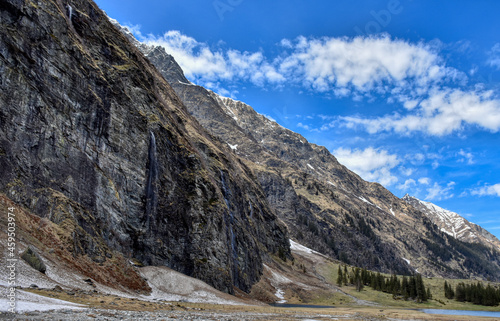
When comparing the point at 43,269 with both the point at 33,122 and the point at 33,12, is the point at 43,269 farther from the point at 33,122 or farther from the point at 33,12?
the point at 33,12

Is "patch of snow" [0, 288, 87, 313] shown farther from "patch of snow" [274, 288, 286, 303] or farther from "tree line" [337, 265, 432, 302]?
"tree line" [337, 265, 432, 302]

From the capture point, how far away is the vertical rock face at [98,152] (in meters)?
45.7

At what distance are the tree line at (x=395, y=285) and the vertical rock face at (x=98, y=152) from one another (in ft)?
232

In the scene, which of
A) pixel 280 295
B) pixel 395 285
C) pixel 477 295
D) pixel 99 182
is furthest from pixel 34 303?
pixel 477 295

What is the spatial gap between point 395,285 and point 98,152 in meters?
126

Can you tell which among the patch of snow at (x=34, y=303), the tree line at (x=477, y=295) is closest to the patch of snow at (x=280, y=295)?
the tree line at (x=477, y=295)

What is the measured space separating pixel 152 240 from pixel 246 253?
129 feet

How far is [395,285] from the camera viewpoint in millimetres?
129000

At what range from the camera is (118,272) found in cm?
4816

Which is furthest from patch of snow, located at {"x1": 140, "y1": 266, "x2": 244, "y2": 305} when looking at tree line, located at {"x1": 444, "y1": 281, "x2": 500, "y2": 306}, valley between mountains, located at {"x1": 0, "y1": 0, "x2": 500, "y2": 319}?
tree line, located at {"x1": 444, "y1": 281, "x2": 500, "y2": 306}

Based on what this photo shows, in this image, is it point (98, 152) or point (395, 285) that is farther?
point (395, 285)

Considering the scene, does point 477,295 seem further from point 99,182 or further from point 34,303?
point 34,303

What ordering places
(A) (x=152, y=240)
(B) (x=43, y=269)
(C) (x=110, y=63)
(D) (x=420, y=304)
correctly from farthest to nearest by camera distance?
(D) (x=420, y=304) < (C) (x=110, y=63) < (A) (x=152, y=240) < (B) (x=43, y=269)

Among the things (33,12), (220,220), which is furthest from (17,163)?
(220,220)
